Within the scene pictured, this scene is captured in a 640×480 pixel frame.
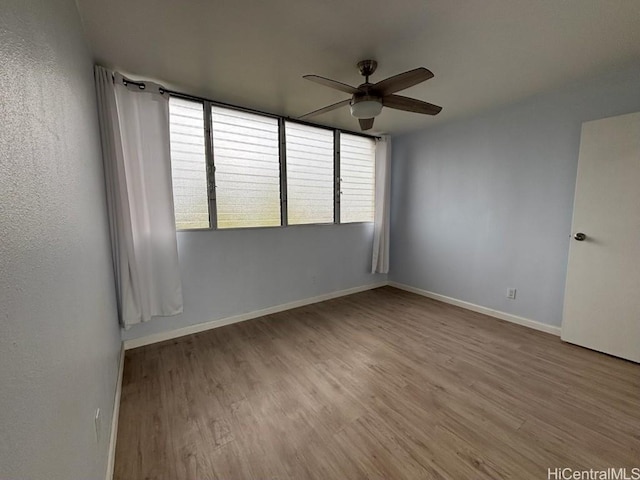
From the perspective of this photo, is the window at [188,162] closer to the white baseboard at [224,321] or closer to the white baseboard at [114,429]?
the white baseboard at [224,321]

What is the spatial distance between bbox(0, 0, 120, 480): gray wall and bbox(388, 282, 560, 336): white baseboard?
12.3ft

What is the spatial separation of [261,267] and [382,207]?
6.96 ft

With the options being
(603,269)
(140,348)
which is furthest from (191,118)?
(603,269)

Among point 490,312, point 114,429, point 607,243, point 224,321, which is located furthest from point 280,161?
point 607,243

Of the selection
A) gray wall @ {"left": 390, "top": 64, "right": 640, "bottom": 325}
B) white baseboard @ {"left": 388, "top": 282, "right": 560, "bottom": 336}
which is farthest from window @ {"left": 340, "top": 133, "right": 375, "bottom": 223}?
white baseboard @ {"left": 388, "top": 282, "right": 560, "bottom": 336}

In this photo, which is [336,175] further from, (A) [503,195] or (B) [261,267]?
(A) [503,195]

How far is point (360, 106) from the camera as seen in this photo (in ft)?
6.46

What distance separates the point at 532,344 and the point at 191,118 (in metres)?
4.09

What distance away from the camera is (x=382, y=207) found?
4.15m

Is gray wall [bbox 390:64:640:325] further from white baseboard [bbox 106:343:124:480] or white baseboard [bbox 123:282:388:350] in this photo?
white baseboard [bbox 106:343:124:480]

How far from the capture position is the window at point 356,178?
3.92 metres

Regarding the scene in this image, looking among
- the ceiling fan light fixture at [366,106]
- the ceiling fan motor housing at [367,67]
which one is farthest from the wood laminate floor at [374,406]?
the ceiling fan motor housing at [367,67]

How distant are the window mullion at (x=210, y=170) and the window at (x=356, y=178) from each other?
1823mm

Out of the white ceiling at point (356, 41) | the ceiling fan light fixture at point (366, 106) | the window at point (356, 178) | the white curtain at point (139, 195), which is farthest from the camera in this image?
the window at point (356, 178)
